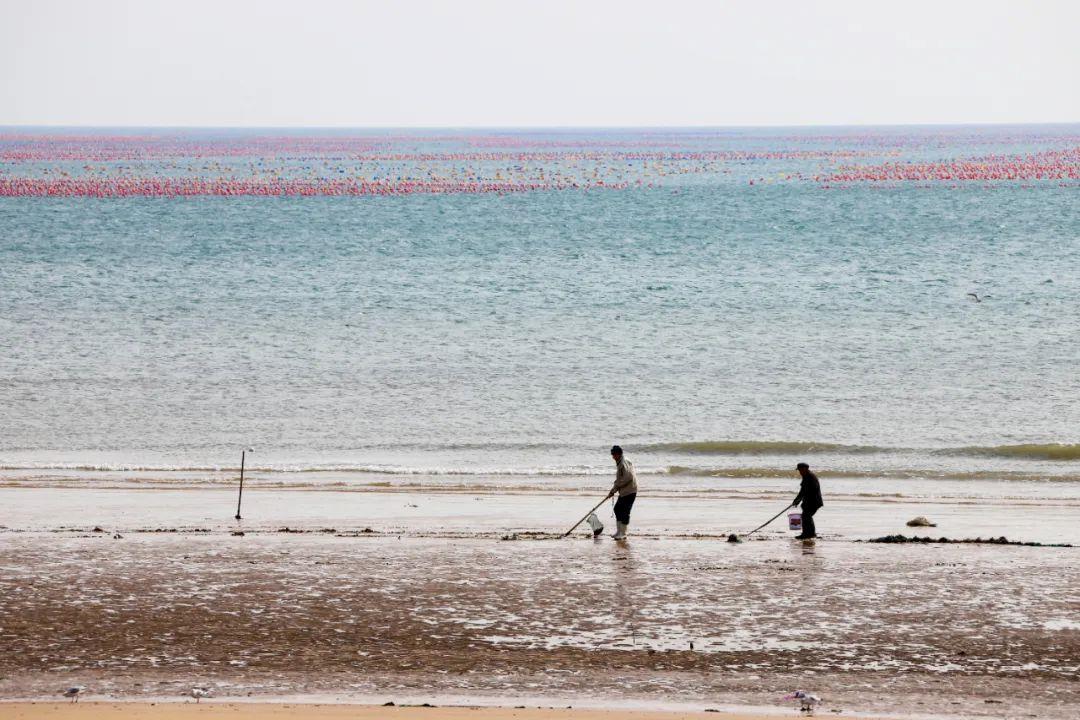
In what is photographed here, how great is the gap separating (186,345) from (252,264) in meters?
21.5

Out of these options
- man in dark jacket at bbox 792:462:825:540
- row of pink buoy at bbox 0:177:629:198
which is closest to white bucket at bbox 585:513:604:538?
man in dark jacket at bbox 792:462:825:540

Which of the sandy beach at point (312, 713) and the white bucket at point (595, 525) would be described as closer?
the sandy beach at point (312, 713)

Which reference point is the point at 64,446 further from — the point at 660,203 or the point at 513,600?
the point at 660,203

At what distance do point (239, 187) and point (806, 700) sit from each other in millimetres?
108468

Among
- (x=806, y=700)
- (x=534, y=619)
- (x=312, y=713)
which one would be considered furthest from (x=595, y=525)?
(x=312, y=713)

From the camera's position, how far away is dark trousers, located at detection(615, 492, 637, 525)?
18.9 m

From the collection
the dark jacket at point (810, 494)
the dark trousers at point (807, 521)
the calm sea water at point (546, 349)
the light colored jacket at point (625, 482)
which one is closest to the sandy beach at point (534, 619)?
the dark trousers at point (807, 521)

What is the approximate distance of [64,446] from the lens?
27656 mm

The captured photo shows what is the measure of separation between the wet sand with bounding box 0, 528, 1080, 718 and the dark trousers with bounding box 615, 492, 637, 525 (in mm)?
509

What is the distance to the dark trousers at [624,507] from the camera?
18.9m

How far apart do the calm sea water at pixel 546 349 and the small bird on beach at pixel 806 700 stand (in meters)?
13.5

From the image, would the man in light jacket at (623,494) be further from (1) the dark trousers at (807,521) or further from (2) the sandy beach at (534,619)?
(1) the dark trousers at (807,521)

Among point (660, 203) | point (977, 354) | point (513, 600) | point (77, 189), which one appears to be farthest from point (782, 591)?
point (77, 189)

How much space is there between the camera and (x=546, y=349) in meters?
38.6
